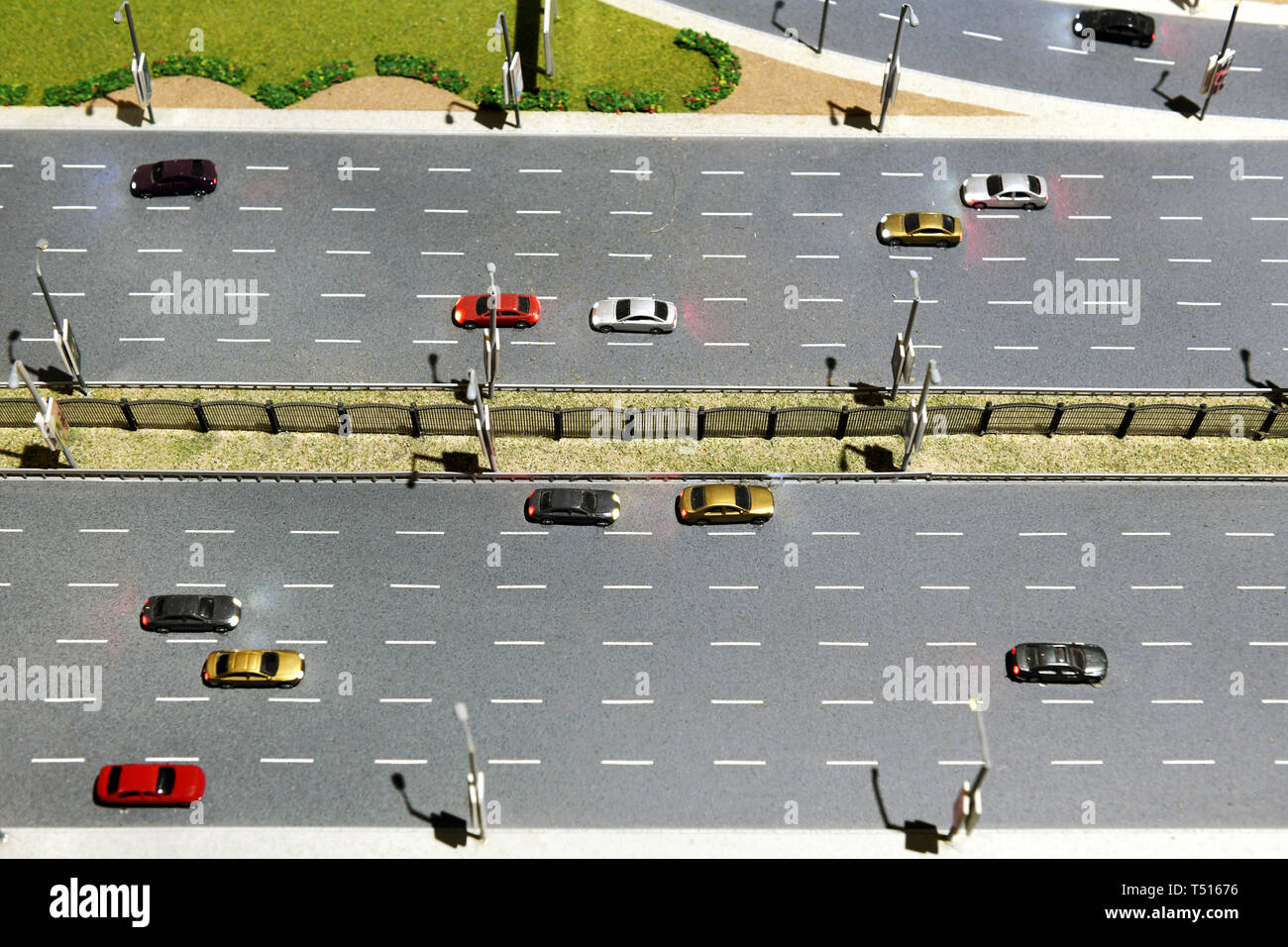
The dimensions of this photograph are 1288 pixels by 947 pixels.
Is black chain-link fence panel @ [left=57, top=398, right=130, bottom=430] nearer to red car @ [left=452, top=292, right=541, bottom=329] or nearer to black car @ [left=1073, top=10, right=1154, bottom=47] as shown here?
red car @ [left=452, top=292, right=541, bottom=329]

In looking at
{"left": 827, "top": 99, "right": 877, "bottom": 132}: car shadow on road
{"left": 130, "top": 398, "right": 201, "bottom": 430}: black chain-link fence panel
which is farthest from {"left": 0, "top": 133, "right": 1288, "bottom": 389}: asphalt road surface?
{"left": 130, "top": 398, "right": 201, "bottom": 430}: black chain-link fence panel

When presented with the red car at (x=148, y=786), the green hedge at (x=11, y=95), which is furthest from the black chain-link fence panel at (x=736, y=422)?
the green hedge at (x=11, y=95)

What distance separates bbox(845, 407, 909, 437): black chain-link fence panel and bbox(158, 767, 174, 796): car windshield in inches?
1070

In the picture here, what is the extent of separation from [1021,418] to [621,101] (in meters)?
23.8

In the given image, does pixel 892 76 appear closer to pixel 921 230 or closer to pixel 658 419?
pixel 921 230

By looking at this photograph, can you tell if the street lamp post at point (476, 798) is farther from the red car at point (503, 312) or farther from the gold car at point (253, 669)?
the red car at point (503, 312)

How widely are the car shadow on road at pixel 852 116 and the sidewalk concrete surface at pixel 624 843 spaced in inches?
1264

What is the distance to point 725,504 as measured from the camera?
43969mm

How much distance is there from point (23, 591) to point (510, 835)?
19.9 m

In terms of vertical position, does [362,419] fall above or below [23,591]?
above

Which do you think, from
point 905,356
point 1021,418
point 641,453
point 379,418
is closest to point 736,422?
point 641,453
